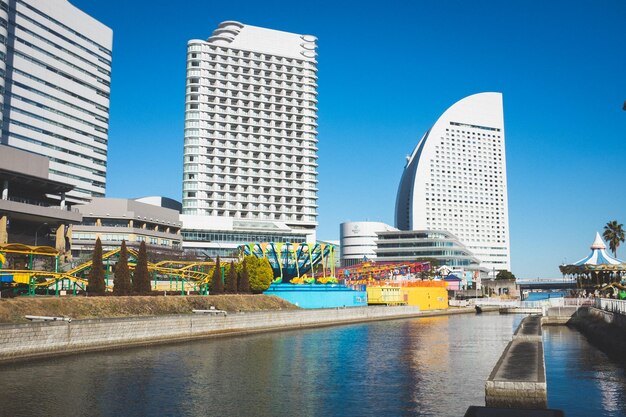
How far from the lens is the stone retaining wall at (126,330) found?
3956cm

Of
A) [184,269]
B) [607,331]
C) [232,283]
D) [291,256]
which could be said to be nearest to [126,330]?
[184,269]

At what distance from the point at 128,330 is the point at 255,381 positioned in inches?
744

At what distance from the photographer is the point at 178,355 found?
4522 cm

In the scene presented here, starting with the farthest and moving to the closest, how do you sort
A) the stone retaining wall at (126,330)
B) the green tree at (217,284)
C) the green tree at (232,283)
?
the green tree at (232,283)
the green tree at (217,284)
the stone retaining wall at (126,330)

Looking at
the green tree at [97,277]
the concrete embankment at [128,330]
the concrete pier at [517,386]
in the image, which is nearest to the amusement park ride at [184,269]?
the green tree at [97,277]

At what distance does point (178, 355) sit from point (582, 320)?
5161 cm

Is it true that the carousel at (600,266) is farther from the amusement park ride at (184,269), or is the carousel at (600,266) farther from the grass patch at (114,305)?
the grass patch at (114,305)

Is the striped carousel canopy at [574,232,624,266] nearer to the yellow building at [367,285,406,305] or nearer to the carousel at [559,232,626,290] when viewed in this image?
the carousel at [559,232,626,290]

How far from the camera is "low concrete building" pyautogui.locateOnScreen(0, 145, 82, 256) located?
91062 millimetres

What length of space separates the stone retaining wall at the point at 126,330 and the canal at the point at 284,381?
4.86 feet

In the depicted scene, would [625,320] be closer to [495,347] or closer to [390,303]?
[495,347]

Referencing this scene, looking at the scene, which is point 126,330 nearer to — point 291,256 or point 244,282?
point 244,282

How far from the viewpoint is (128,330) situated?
1941 inches

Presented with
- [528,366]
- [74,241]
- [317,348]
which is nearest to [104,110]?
[74,241]
